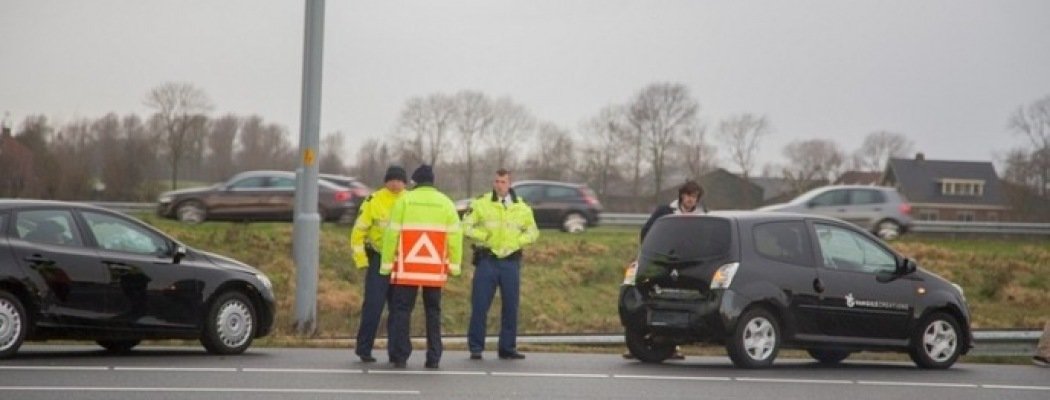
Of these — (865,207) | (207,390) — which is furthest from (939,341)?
(865,207)

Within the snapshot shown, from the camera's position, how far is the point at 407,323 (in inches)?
585

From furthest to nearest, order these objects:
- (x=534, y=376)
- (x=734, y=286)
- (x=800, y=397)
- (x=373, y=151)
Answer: (x=373, y=151)
(x=734, y=286)
(x=534, y=376)
(x=800, y=397)

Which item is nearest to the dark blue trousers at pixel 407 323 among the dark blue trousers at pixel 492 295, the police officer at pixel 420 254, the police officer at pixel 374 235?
the police officer at pixel 420 254

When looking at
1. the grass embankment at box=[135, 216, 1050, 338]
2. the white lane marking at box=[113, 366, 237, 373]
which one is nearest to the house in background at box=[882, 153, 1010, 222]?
the grass embankment at box=[135, 216, 1050, 338]

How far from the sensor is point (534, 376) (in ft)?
46.1

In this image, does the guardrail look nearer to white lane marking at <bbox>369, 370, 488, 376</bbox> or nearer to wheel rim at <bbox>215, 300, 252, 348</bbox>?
wheel rim at <bbox>215, 300, 252, 348</bbox>

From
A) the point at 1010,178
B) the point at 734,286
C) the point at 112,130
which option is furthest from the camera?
the point at 1010,178

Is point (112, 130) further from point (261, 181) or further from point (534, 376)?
point (534, 376)

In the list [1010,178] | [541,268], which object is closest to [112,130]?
[541,268]

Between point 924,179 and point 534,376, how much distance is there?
8611 cm

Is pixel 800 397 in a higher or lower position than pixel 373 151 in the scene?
lower

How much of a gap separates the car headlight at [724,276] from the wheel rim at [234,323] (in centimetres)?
450

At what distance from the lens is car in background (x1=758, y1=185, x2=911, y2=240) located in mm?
43000

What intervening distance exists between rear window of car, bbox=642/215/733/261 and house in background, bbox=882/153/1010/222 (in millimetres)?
80723
